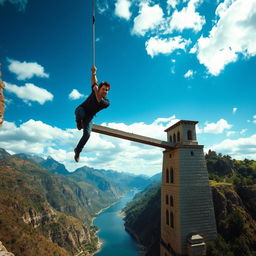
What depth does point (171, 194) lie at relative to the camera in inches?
757

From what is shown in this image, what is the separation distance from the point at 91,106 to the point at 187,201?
588 inches

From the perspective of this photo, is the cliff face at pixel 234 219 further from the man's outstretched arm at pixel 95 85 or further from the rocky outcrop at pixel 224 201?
the man's outstretched arm at pixel 95 85

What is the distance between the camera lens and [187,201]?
17.5 meters

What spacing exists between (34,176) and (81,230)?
271 feet

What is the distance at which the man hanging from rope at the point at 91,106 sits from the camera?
5977mm

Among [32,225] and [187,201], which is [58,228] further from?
[187,201]

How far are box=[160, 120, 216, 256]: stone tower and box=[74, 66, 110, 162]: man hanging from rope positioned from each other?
13.7 meters

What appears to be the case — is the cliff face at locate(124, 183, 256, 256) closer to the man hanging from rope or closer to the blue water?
the man hanging from rope

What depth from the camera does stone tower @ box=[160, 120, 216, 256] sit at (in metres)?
16.9

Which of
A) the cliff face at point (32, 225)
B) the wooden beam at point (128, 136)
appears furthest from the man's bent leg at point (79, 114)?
the cliff face at point (32, 225)

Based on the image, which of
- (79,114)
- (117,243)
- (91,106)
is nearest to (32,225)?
(117,243)

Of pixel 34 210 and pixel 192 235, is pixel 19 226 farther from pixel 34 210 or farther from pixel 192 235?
pixel 192 235

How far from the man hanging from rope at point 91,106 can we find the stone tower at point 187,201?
13704 millimetres

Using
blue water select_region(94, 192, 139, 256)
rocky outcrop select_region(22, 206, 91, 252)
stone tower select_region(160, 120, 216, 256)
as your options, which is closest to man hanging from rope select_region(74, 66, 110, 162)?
stone tower select_region(160, 120, 216, 256)
